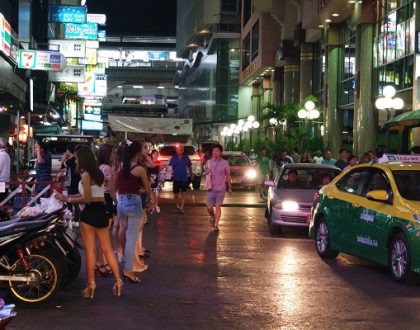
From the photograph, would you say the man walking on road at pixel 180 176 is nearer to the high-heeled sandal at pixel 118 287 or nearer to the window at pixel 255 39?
the high-heeled sandal at pixel 118 287

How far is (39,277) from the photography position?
8.09m

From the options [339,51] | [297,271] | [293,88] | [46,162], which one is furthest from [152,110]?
[297,271]

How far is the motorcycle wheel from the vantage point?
806 cm

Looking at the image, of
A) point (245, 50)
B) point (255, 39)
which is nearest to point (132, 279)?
point (255, 39)

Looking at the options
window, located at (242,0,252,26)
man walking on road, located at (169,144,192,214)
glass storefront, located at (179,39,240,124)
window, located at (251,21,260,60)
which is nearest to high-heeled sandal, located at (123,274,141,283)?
man walking on road, located at (169,144,192,214)

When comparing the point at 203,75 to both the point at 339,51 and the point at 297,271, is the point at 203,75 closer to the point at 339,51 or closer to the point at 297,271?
the point at 339,51

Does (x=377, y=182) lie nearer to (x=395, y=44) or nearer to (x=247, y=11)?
(x=395, y=44)

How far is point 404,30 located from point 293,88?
19418 millimetres

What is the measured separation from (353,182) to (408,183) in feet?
3.97

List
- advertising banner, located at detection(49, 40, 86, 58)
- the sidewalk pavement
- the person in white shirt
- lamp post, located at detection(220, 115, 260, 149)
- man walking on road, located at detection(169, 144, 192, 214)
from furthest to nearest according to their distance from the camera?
lamp post, located at detection(220, 115, 260, 149) < advertising banner, located at detection(49, 40, 86, 58) < the sidewalk pavement < man walking on road, located at detection(169, 144, 192, 214) < the person in white shirt

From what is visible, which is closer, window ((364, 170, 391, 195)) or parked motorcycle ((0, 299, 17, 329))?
parked motorcycle ((0, 299, 17, 329))

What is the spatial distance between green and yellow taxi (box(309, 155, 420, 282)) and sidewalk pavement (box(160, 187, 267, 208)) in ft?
34.2

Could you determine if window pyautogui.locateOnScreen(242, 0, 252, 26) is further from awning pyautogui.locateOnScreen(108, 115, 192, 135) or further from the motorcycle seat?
the motorcycle seat

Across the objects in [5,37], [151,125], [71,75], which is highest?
[71,75]
